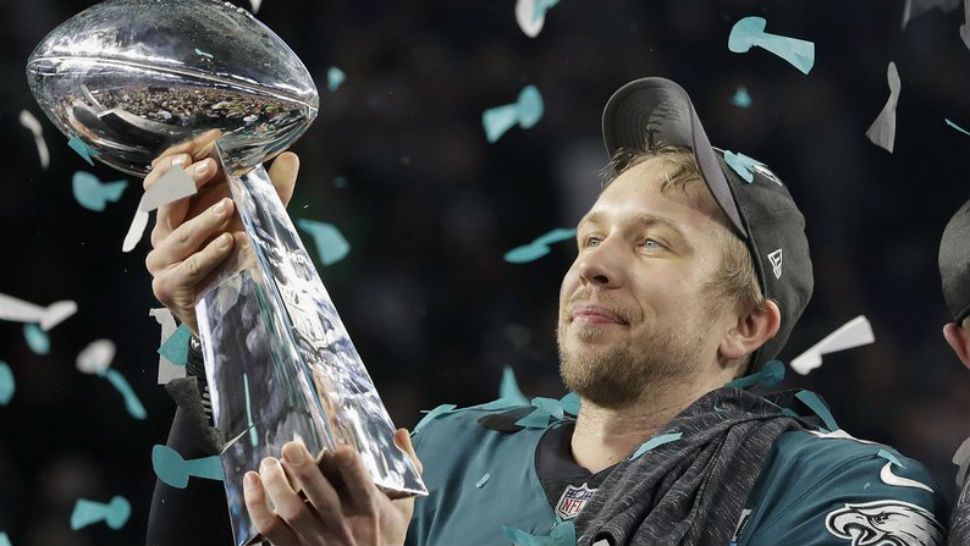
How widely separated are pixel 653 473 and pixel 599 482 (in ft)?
0.45

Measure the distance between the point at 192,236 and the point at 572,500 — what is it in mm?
661

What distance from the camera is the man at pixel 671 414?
1.65 metres

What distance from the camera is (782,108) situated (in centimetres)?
261

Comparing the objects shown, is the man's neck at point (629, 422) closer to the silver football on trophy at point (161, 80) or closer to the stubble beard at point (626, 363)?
the stubble beard at point (626, 363)

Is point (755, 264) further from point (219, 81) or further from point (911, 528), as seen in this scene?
point (219, 81)

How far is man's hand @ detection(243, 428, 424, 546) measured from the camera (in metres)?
1.24

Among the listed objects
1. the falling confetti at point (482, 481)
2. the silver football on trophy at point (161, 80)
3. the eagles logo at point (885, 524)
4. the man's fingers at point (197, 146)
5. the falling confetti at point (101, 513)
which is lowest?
the falling confetti at point (101, 513)

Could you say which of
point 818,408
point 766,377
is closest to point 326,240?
point 766,377

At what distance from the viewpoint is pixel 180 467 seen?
1.72 meters

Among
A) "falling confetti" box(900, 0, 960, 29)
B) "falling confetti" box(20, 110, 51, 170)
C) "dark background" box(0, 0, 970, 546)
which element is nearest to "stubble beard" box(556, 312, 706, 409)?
"dark background" box(0, 0, 970, 546)

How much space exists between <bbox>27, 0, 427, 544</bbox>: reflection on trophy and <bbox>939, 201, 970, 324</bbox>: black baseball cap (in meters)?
0.74

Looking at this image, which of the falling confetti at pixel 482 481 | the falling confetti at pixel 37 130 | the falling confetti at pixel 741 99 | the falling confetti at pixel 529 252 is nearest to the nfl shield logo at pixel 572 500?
the falling confetti at pixel 482 481

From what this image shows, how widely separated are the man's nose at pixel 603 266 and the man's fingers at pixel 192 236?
69cm

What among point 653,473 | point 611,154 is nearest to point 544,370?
point 611,154
